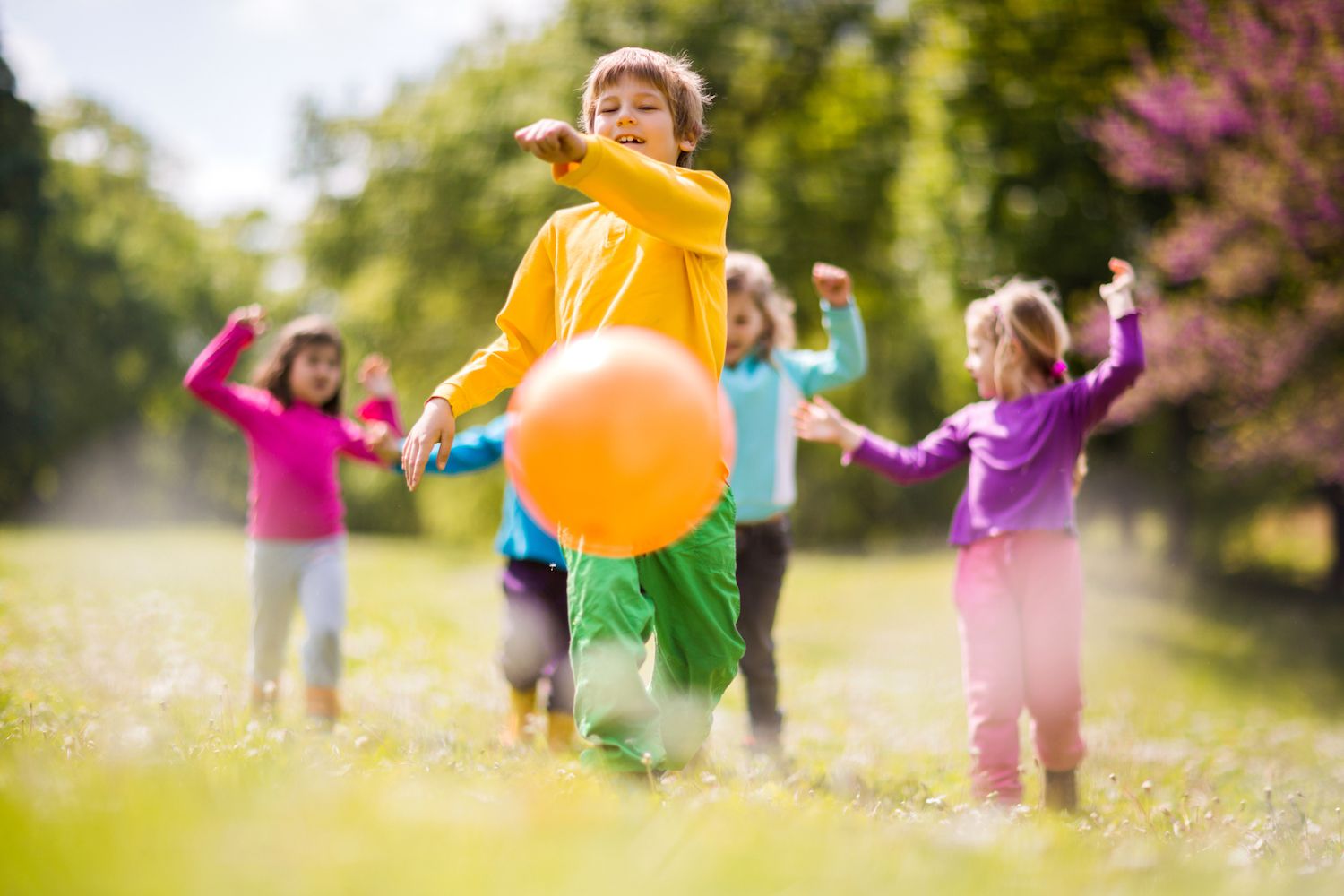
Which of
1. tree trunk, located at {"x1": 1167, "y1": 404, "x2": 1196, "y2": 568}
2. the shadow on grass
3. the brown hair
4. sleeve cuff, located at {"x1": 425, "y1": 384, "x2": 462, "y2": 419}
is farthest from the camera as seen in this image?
tree trunk, located at {"x1": 1167, "y1": 404, "x2": 1196, "y2": 568}

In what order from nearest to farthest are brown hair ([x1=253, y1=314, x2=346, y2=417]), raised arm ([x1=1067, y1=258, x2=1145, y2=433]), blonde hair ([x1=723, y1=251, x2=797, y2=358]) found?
raised arm ([x1=1067, y1=258, x2=1145, y2=433]) → blonde hair ([x1=723, y1=251, x2=797, y2=358]) → brown hair ([x1=253, y1=314, x2=346, y2=417])

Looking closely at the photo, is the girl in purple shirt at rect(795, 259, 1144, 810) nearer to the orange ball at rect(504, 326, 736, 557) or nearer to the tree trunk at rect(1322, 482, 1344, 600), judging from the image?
the orange ball at rect(504, 326, 736, 557)

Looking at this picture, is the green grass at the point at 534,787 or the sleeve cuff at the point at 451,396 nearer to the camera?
the green grass at the point at 534,787

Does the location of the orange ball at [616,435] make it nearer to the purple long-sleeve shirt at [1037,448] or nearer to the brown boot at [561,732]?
the purple long-sleeve shirt at [1037,448]

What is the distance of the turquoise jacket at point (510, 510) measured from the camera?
5410 millimetres

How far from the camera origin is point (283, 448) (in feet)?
20.7

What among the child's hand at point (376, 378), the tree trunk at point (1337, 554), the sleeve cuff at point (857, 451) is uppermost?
the child's hand at point (376, 378)

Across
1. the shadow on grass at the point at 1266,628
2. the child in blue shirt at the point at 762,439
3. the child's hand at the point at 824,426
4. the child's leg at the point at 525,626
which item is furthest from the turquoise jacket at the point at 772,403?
the shadow on grass at the point at 1266,628

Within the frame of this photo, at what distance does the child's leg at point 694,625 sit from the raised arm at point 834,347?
6.51ft

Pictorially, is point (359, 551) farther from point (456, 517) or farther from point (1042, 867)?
point (1042, 867)

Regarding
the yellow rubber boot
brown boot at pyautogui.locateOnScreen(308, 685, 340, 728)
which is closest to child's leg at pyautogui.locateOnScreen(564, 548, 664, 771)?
the yellow rubber boot

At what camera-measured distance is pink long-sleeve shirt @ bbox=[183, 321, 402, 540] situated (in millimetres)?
6266

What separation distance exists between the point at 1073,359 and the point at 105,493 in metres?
29.5

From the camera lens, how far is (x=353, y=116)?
26312 mm
